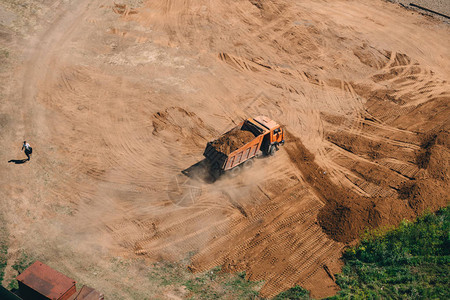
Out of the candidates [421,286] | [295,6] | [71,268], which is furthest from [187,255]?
[295,6]

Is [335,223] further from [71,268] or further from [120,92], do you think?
[120,92]

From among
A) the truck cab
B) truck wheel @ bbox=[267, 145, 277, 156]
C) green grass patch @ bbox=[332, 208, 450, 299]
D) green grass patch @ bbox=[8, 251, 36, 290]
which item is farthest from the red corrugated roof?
truck wheel @ bbox=[267, 145, 277, 156]

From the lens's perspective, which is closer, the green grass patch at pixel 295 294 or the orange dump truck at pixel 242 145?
the green grass patch at pixel 295 294

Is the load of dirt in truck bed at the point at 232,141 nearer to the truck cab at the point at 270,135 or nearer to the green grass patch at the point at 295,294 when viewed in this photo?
the truck cab at the point at 270,135

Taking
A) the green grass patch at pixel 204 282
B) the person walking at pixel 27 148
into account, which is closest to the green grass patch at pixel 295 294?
the green grass patch at pixel 204 282

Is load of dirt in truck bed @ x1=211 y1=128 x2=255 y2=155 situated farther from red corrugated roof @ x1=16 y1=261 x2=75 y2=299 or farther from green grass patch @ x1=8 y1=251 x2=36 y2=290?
green grass patch @ x1=8 y1=251 x2=36 y2=290

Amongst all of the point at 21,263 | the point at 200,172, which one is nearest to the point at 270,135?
the point at 200,172

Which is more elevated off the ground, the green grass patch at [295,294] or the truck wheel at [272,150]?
the truck wheel at [272,150]
